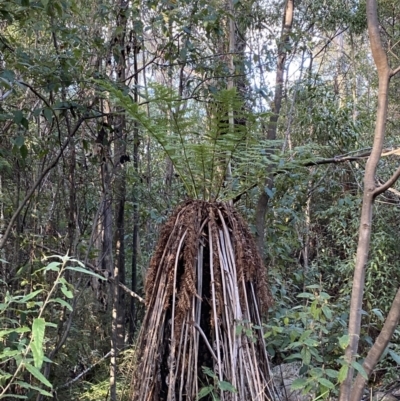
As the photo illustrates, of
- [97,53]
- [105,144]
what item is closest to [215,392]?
[105,144]

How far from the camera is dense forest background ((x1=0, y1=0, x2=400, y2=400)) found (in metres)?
1.88

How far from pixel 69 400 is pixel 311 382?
6.87ft

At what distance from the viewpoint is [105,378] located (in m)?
3.54

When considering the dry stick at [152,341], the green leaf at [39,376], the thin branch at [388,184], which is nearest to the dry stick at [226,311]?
the dry stick at [152,341]

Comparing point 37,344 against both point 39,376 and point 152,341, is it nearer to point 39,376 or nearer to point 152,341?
point 39,376

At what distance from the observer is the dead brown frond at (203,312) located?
4.97ft

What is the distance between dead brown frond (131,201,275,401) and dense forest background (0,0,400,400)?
166 mm

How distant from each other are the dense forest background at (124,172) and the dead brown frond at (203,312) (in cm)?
17

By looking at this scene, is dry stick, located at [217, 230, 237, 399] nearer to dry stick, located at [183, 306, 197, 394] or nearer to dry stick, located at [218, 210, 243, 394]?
dry stick, located at [218, 210, 243, 394]

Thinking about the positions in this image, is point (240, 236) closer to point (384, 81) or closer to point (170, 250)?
point (170, 250)

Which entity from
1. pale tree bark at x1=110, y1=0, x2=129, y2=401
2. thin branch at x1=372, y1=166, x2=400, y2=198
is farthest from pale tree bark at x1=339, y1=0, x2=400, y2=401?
pale tree bark at x1=110, y1=0, x2=129, y2=401

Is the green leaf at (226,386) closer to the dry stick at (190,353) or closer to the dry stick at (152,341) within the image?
the dry stick at (190,353)

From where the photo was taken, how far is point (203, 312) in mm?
1650

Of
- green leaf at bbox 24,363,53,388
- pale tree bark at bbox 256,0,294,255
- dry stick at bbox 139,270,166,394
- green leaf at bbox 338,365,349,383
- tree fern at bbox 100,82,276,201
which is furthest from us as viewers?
pale tree bark at bbox 256,0,294,255
